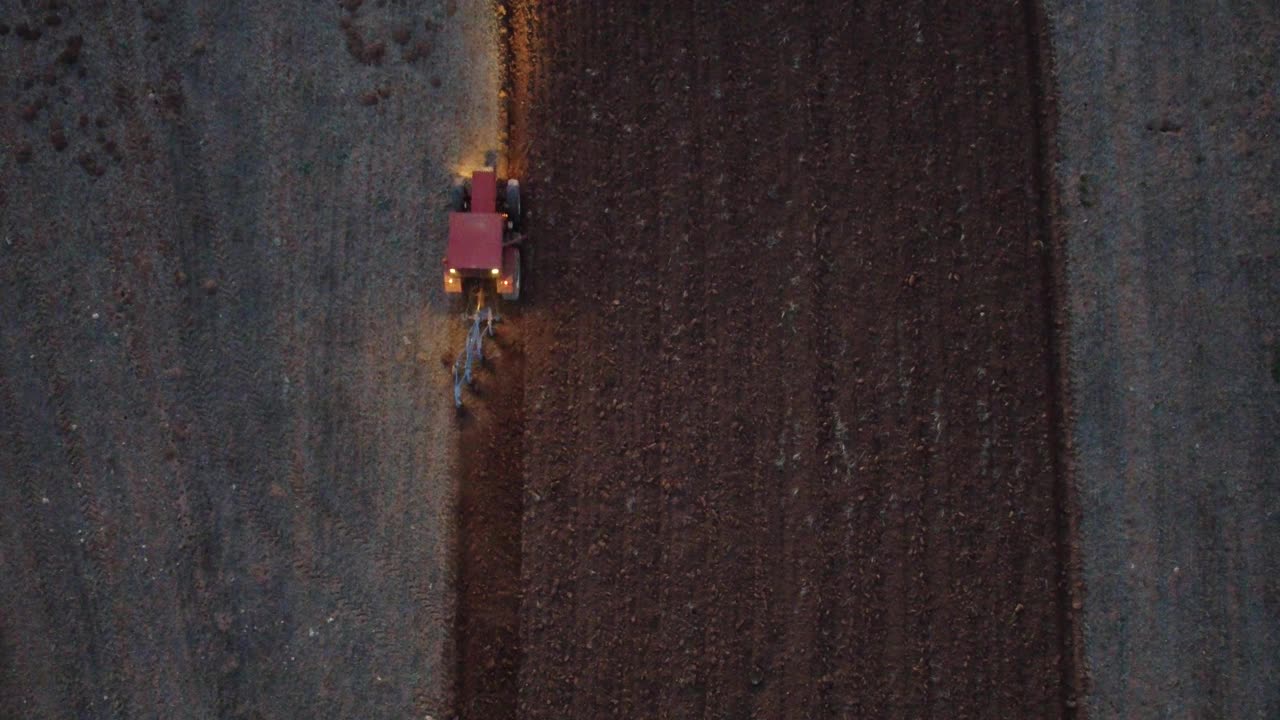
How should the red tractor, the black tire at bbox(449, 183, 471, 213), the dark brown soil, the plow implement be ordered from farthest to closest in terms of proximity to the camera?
the black tire at bbox(449, 183, 471, 213)
the plow implement
the dark brown soil
the red tractor

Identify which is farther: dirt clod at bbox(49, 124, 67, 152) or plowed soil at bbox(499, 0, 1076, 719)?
dirt clod at bbox(49, 124, 67, 152)

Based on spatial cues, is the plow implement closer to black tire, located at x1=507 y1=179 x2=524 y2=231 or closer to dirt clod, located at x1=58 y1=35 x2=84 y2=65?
black tire, located at x1=507 y1=179 x2=524 y2=231

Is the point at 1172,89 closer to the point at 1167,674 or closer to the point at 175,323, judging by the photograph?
the point at 1167,674

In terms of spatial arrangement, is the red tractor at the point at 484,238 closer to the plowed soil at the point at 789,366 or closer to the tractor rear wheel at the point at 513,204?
the tractor rear wheel at the point at 513,204

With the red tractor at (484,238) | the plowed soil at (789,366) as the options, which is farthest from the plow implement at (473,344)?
the plowed soil at (789,366)

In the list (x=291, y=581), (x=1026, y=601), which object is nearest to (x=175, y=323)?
(x=291, y=581)

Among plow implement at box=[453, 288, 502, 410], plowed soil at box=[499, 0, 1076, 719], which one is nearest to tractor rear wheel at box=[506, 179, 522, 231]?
plowed soil at box=[499, 0, 1076, 719]

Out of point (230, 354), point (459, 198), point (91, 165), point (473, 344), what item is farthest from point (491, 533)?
point (91, 165)
